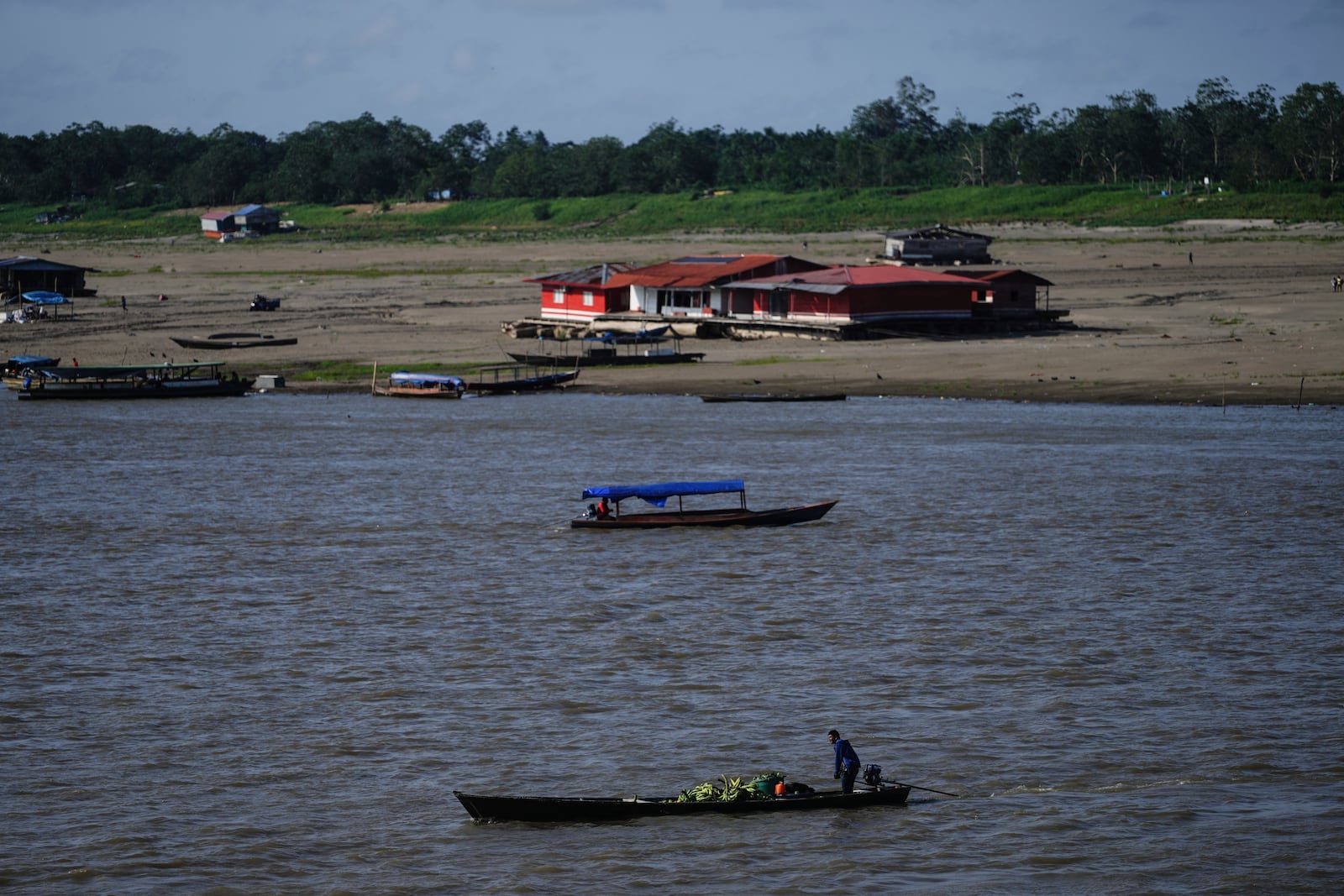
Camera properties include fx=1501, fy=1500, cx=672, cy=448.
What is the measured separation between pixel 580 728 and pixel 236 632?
820 centimetres

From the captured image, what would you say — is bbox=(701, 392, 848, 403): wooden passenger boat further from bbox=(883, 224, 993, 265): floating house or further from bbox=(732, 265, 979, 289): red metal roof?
bbox=(883, 224, 993, 265): floating house

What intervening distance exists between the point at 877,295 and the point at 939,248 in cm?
2681

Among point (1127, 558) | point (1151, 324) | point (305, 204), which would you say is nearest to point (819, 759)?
point (1127, 558)

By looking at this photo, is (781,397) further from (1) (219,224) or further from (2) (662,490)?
(1) (219,224)

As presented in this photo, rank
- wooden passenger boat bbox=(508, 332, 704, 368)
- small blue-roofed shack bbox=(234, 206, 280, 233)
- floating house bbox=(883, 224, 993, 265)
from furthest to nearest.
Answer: small blue-roofed shack bbox=(234, 206, 280, 233)
floating house bbox=(883, 224, 993, 265)
wooden passenger boat bbox=(508, 332, 704, 368)

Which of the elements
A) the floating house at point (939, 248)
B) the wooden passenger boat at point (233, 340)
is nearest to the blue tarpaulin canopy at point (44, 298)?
the wooden passenger boat at point (233, 340)

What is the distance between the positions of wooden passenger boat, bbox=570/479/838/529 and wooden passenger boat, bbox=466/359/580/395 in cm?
2498

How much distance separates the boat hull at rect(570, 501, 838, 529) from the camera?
34188 millimetres

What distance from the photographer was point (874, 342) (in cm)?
6450

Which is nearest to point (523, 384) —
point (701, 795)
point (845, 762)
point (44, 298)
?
point (44, 298)

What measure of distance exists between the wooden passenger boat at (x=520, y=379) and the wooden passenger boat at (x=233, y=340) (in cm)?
1271

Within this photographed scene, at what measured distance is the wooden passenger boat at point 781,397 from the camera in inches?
2121

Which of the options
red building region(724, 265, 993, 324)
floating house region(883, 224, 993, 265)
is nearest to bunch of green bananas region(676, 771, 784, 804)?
red building region(724, 265, 993, 324)

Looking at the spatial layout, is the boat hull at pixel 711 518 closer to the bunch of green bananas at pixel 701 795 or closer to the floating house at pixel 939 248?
the bunch of green bananas at pixel 701 795
